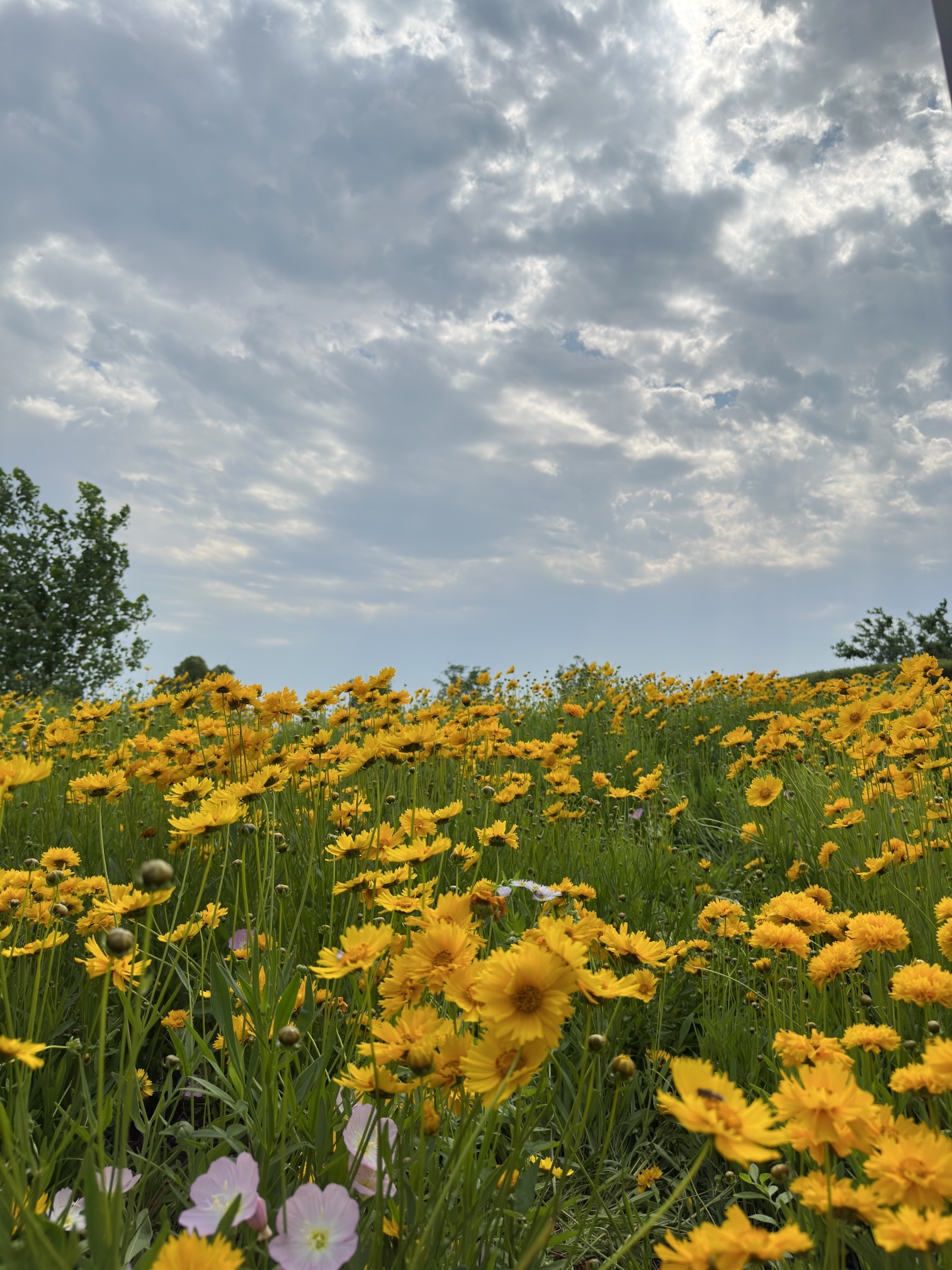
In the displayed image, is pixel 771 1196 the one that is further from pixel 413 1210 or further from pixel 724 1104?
pixel 724 1104

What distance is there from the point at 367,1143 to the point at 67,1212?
419mm

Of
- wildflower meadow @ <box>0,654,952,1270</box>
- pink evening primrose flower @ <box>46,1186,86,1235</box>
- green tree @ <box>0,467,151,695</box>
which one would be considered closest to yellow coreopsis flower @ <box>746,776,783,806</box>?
wildflower meadow @ <box>0,654,952,1270</box>

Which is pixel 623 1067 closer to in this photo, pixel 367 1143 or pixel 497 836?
pixel 367 1143

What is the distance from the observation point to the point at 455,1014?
1.34 m

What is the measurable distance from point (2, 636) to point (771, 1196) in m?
20.6

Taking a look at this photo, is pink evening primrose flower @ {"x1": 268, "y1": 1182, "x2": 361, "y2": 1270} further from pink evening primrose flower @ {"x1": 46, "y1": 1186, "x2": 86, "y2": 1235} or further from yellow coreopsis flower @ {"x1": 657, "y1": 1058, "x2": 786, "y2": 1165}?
yellow coreopsis flower @ {"x1": 657, "y1": 1058, "x2": 786, "y2": 1165}

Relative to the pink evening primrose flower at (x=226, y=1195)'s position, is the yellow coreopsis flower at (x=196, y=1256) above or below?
above

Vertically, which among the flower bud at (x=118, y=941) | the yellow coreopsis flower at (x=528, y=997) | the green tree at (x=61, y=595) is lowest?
the yellow coreopsis flower at (x=528, y=997)

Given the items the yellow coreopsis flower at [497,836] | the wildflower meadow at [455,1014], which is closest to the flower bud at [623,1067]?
the wildflower meadow at [455,1014]

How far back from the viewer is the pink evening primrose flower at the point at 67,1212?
3.17ft

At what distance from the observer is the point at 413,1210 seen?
0.99m

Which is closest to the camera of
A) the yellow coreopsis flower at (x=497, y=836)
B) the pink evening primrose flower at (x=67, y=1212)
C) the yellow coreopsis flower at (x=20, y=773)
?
the pink evening primrose flower at (x=67, y=1212)

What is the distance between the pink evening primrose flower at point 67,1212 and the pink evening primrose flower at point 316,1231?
0.96 feet

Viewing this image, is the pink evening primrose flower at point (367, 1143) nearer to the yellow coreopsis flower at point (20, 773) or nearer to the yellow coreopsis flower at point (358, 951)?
the yellow coreopsis flower at point (358, 951)
